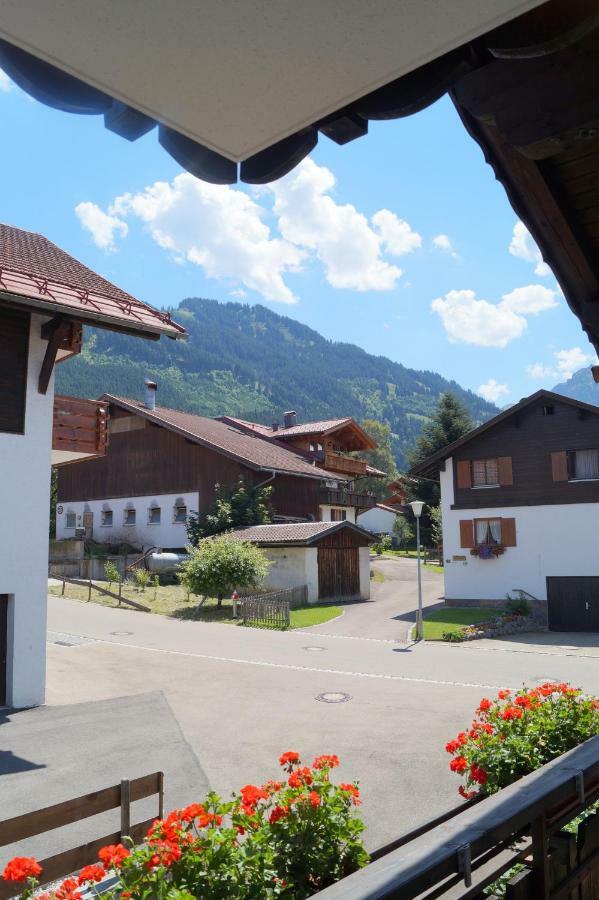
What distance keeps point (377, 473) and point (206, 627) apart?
28.3m

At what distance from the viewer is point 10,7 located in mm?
1128

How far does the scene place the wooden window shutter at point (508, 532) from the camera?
29562 mm

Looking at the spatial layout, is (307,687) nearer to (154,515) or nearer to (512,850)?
(512,850)

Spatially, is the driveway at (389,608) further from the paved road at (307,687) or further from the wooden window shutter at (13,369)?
the wooden window shutter at (13,369)

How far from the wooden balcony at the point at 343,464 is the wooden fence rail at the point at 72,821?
3895 centimetres

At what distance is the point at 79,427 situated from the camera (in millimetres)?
14695

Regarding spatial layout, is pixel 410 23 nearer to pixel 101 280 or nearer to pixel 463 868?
pixel 463 868

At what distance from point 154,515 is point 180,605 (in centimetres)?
1167

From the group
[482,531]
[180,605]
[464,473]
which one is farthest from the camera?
[464,473]

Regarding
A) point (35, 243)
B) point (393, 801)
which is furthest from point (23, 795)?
point (35, 243)

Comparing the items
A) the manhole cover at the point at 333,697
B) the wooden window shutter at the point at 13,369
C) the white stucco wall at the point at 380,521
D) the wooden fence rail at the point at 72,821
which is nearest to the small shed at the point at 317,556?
the manhole cover at the point at 333,697

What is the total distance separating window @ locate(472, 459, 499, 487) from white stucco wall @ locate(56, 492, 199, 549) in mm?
14877

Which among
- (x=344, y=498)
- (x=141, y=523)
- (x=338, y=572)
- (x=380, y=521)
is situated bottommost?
(x=338, y=572)

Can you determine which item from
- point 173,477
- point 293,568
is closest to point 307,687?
point 293,568
